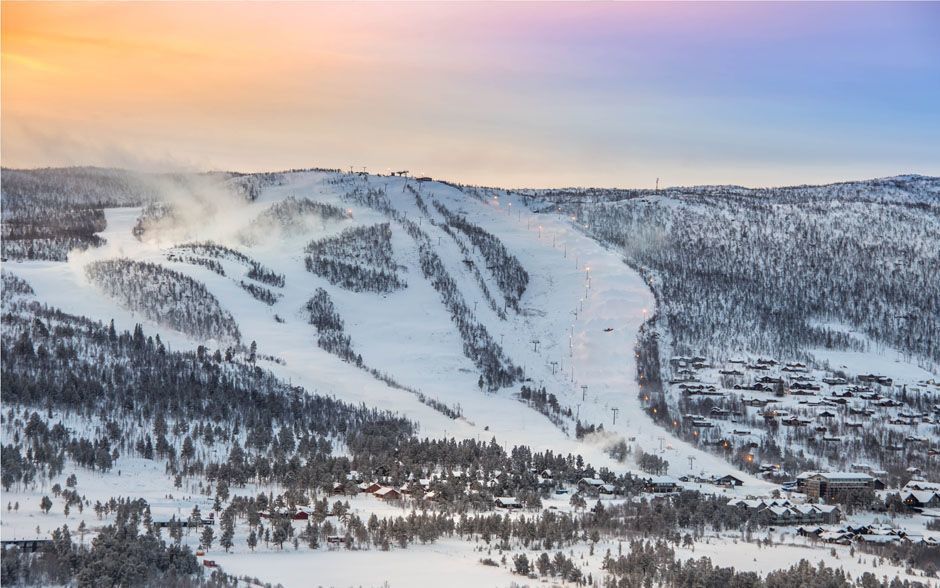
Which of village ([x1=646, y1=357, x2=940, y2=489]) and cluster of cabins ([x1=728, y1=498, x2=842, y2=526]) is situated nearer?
cluster of cabins ([x1=728, y1=498, x2=842, y2=526])

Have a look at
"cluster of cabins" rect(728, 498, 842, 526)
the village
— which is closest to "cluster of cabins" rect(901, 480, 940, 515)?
the village

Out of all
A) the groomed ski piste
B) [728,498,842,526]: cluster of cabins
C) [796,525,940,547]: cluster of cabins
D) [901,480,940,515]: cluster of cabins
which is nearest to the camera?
the groomed ski piste

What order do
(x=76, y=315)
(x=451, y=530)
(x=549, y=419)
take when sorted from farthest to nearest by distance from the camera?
(x=76, y=315)
(x=549, y=419)
(x=451, y=530)

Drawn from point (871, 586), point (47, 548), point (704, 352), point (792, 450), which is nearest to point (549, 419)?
point (792, 450)

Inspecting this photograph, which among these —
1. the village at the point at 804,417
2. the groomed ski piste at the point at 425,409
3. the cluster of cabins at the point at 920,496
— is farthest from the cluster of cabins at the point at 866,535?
the village at the point at 804,417

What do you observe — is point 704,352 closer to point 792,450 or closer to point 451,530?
point 792,450

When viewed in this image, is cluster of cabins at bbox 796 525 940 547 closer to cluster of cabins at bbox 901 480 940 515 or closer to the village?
cluster of cabins at bbox 901 480 940 515

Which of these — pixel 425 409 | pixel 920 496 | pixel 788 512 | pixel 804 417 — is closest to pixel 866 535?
pixel 788 512

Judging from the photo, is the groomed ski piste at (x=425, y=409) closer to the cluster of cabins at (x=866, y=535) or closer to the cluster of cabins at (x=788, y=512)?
the cluster of cabins at (x=866, y=535)
